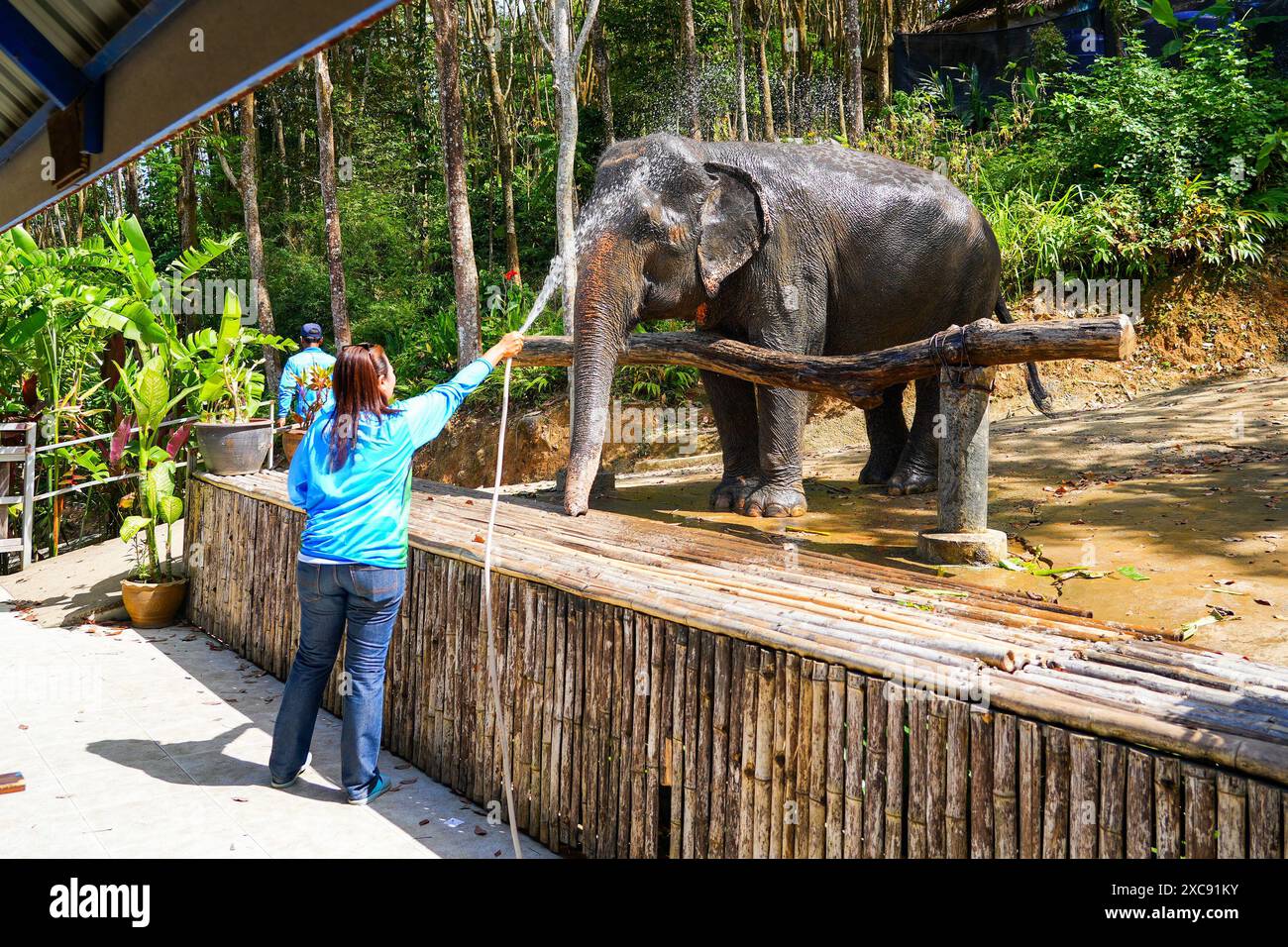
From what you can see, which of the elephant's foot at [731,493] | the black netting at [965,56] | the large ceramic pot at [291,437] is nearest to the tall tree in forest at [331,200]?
the large ceramic pot at [291,437]

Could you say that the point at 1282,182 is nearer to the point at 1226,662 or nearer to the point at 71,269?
the point at 1226,662

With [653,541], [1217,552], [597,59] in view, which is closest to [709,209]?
[653,541]

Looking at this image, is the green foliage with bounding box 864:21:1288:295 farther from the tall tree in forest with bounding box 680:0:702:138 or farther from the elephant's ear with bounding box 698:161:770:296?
the elephant's ear with bounding box 698:161:770:296

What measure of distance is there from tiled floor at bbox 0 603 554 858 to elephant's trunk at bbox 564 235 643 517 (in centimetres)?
221

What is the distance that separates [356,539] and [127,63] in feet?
6.91

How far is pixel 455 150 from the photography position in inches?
509

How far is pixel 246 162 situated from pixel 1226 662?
17.7 metres

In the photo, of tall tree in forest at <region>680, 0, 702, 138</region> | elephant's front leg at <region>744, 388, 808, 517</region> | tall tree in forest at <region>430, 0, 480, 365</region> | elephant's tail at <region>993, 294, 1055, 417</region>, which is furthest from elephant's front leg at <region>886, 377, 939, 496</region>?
tall tree in forest at <region>680, 0, 702, 138</region>

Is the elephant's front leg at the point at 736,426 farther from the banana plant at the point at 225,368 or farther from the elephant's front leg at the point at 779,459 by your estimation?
the banana plant at the point at 225,368

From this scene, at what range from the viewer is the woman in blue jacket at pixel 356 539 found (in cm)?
446

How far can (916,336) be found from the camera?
8.67 m

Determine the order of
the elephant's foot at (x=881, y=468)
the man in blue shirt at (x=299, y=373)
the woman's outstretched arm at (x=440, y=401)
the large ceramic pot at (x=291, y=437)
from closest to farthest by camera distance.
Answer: the woman's outstretched arm at (x=440, y=401) < the elephant's foot at (x=881, y=468) < the large ceramic pot at (x=291, y=437) < the man in blue shirt at (x=299, y=373)

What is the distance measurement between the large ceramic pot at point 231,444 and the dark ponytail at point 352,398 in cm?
371

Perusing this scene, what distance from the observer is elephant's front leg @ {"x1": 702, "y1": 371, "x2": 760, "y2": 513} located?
854cm
